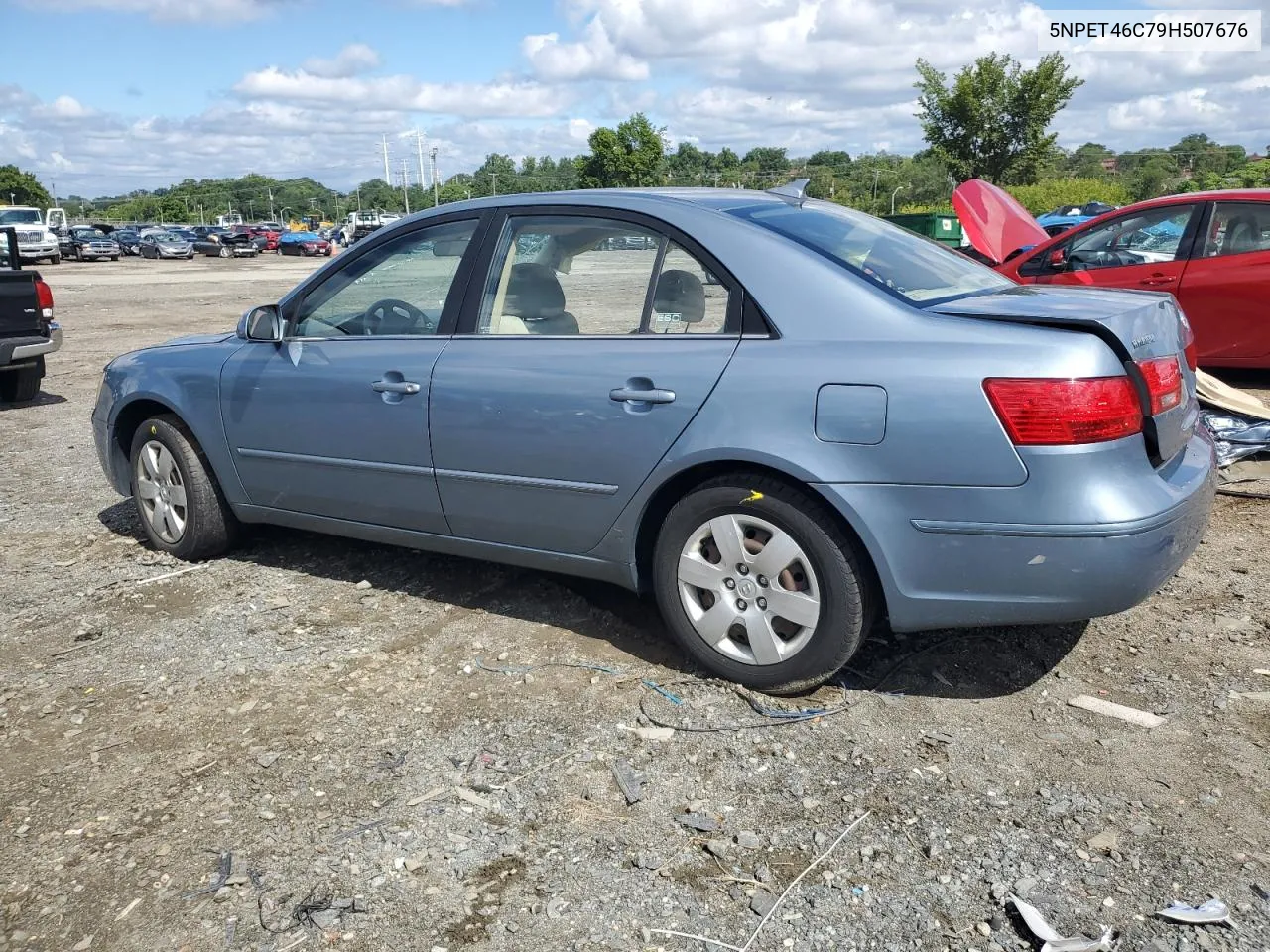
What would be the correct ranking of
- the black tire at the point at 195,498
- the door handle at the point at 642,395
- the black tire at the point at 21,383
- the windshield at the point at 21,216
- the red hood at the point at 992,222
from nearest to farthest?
the door handle at the point at 642,395
the black tire at the point at 195,498
the red hood at the point at 992,222
the black tire at the point at 21,383
the windshield at the point at 21,216

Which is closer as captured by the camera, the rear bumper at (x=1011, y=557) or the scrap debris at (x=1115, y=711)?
the rear bumper at (x=1011, y=557)

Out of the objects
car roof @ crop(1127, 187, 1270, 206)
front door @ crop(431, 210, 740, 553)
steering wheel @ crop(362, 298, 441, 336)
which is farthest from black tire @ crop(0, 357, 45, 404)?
car roof @ crop(1127, 187, 1270, 206)

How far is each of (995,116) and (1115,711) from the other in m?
47.0

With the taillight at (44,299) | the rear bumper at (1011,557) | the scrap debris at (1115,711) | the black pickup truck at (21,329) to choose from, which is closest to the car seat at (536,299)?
the rear bumper at (1011,557)

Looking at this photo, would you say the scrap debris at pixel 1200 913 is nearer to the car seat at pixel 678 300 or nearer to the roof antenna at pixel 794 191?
the car seat at pixel 678 300

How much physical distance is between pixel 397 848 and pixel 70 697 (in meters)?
1.69

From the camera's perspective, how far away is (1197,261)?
320 inches

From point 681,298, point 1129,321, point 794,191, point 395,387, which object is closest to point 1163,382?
point 1129,321

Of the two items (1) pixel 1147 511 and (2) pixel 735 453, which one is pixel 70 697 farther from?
(1) pixel 1147 511

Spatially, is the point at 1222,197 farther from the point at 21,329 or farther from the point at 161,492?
the point at 21,329

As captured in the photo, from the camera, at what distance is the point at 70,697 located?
12.6 feet

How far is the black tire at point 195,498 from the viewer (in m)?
5.00

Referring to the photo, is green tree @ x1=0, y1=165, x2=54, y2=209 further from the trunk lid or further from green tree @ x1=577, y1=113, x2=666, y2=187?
the trunk lid

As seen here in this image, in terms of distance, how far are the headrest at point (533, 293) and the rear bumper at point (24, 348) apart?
7.44m
